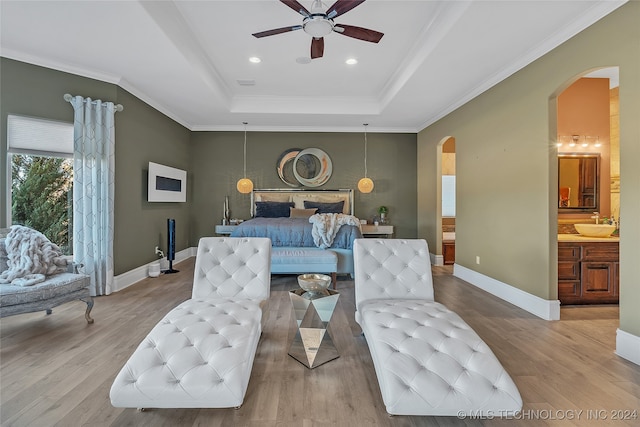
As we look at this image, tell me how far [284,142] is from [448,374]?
6.28 m

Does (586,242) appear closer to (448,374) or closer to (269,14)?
(448,374)

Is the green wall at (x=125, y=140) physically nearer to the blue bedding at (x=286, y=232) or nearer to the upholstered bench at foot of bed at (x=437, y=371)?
the blue bedding at (x=286, y=232)

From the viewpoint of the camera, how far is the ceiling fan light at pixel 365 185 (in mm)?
6883

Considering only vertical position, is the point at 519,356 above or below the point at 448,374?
below

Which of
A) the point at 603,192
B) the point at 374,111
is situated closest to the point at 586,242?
the point at 603,192

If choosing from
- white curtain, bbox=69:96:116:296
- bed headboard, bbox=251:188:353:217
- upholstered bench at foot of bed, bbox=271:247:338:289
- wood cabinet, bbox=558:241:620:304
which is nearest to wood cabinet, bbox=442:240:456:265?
bed headboard, bbox=251:188:353:217

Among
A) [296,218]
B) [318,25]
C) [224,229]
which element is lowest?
[224,229]

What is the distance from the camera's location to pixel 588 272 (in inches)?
140

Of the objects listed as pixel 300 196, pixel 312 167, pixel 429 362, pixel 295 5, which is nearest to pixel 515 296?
pixel 429 362

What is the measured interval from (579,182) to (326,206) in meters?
4.28

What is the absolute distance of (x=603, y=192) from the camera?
161 inches

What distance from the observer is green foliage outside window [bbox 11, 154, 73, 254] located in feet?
11.8

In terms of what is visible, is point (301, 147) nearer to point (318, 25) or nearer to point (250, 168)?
point (250, 168)

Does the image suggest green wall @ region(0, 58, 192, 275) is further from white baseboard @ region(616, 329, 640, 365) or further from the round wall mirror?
white baseboard @ region(616, 329, 640, 365)
